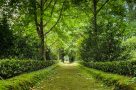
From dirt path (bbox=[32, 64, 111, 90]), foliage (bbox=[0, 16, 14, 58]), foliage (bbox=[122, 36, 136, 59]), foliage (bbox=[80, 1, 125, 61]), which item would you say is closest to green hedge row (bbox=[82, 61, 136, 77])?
dirt path (bbox=[32, 64, 111, 90])

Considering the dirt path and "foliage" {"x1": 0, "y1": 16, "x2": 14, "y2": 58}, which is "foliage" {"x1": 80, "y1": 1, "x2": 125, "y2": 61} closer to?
the dirt path

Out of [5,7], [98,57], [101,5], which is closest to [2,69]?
[5,7]

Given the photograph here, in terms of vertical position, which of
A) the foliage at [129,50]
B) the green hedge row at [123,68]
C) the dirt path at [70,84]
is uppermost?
the foliage at [129,50]

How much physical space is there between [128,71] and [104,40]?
42.8 ft

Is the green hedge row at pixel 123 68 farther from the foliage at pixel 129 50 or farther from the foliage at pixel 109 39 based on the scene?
the foliage at pixel 109 39

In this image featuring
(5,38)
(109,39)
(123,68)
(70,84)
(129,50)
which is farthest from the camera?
(109,39)

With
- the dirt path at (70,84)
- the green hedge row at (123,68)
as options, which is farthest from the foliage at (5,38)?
the green hedge row at (123,68)

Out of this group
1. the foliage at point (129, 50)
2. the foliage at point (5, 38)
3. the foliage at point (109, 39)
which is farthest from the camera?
the foliage at point (109, 39)

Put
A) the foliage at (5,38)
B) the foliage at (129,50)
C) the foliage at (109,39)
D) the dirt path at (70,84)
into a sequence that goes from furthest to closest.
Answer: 1. the foliage at (109,39)
2. the foliage at (129,50)
3. the foliage at (5,38)
4. the dirt path at (70,84)

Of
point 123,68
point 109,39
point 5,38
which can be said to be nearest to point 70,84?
point 123,68

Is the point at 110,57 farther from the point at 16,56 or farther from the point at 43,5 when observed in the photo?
the point at 43,5

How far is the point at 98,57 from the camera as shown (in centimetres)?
3155

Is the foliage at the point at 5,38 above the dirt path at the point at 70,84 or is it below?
above

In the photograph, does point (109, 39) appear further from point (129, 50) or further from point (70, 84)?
point (70, 84)
